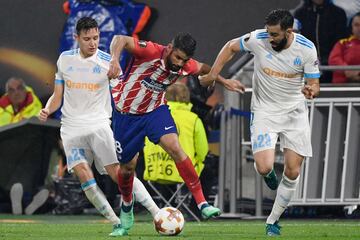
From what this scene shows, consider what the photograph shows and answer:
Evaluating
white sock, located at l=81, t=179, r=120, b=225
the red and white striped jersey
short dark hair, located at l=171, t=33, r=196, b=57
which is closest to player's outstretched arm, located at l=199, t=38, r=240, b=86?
the red and white striped jersey

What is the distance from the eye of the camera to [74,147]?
13805mm

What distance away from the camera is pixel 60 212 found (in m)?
18.8

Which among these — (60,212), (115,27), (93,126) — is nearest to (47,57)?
(115,27)

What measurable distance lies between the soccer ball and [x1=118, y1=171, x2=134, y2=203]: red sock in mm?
721

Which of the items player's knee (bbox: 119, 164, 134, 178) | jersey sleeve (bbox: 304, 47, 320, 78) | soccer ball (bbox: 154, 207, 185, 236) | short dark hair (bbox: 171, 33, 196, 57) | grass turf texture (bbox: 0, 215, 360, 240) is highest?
short dark hair (bbox: 171, 33, 196, 57)

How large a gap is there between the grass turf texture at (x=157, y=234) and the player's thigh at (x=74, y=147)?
72 centimetres

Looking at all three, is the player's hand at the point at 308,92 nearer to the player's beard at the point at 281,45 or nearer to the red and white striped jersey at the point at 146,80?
the player's beard at the point at 281,45

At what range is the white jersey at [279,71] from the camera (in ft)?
43.8

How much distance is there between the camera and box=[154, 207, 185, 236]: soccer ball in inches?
516

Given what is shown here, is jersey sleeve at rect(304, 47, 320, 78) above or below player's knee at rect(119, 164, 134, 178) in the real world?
above

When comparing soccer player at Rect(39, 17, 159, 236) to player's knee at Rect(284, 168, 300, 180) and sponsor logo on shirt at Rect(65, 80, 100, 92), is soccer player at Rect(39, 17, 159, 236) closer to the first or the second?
sponsor logo on shirt at Rect(65, 80, 100, 92)

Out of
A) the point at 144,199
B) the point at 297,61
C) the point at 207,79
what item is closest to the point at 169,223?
the point at 144,199

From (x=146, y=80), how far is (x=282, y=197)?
1727mm

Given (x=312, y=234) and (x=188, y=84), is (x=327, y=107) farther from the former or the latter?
(x=312, y=234)
